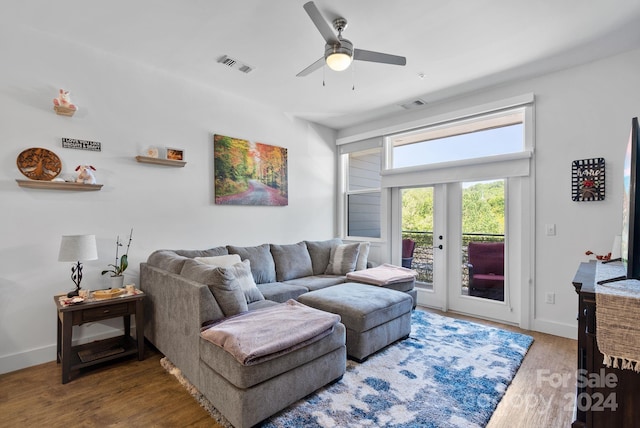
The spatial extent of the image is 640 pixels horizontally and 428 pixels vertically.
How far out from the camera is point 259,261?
3.68 m

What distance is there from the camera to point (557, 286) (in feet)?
10.8

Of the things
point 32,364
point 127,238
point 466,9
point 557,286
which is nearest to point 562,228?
point 557,286

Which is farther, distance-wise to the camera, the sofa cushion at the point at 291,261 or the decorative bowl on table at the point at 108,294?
the sofa cushion at the point at 291,261

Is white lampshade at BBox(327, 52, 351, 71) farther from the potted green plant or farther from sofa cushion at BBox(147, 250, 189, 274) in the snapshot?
the potted green plant

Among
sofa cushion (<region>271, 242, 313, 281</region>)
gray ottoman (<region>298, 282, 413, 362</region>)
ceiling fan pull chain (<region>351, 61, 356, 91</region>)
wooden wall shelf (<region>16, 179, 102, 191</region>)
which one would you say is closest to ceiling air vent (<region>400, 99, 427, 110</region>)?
ceiling fan pull chain (<region>351, 61, 356, 91</region>)

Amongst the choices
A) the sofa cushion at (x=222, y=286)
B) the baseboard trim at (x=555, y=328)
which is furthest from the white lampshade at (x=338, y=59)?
the baseboard trim at (x=555, y=328)

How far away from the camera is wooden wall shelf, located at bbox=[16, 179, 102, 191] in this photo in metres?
2.54

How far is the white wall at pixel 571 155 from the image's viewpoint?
2.95 meters

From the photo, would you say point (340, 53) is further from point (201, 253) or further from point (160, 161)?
point (201, 253)

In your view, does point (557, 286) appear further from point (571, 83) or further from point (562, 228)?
point (571, 83)

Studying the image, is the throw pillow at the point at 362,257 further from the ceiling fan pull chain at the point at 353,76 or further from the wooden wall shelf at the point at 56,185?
the wooden wall shelf at the point at 56,185

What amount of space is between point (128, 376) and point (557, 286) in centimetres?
422

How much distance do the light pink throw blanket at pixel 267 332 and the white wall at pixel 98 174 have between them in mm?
1756

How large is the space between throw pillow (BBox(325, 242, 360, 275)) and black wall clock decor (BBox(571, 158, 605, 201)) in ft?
8.35
